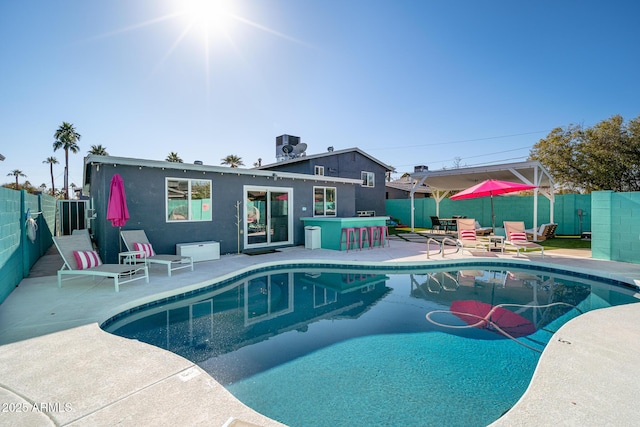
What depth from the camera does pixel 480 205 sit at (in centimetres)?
1831

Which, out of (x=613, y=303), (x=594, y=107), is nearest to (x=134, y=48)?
(x=613, y=303)

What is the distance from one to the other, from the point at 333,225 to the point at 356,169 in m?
9.63

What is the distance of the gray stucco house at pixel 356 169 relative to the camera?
17.5m

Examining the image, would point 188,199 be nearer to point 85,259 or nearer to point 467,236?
point 85,259

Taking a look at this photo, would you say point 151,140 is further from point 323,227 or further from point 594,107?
point 594,107

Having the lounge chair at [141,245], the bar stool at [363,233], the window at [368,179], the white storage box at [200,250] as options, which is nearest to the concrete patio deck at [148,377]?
the lounge chair at [141,245]

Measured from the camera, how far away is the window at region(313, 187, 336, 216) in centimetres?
1244

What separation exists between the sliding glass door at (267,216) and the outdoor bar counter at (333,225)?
2.95ft

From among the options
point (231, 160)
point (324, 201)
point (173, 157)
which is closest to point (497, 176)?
point (324, 201)

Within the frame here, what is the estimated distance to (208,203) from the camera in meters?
9.41

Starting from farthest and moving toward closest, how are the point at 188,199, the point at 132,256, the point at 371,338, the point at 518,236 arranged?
the point at 518,236 → the point at 188,199 → the point at 132,256 → the point at 371,338

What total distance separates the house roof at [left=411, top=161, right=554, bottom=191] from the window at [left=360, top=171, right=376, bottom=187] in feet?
14.2

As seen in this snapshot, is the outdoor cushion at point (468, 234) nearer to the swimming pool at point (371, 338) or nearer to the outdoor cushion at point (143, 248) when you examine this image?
the swimming pool at point (371, 338)

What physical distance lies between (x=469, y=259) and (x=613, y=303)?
11.2ft
